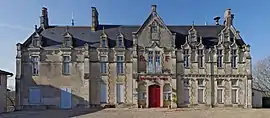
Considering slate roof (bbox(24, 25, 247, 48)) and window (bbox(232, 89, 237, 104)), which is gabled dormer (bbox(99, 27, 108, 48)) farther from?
window (bbox(232, 89, 237, 104))

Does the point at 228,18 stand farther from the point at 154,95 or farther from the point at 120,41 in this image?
the point at 120,41

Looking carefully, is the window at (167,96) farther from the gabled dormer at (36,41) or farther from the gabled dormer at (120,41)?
the gabled dormer at (36,41)

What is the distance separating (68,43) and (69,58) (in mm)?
1456

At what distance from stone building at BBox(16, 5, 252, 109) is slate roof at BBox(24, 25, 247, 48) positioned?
49 centimetres

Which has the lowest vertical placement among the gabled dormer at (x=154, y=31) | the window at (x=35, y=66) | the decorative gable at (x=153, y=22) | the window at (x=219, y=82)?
the window at (x=219, y=82)

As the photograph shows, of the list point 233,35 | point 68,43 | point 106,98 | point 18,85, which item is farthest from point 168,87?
point 18,85

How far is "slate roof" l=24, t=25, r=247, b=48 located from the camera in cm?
3145

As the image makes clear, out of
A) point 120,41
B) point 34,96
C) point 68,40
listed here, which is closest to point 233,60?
point 120,41

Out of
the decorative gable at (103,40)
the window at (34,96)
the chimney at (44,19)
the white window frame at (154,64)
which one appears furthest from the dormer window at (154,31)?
the window at (34,96)

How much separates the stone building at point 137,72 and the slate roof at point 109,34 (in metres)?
0.49

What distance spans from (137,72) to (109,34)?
494 centimetres

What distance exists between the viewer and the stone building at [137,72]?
30.4 meters

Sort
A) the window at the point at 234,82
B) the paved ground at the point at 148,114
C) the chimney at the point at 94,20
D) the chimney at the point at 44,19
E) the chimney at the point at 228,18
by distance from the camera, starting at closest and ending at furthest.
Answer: the paved ground at the point at 148,114 → the window at the point at 234,82 → the chimney at the point at 228,18 → the chimney at the point at 94,20 → the chimney at the point at 44,19

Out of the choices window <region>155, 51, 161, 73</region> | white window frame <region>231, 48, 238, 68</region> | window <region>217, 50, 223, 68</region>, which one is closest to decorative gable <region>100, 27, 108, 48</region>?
window <region>155, 51, 161, 73</region>
